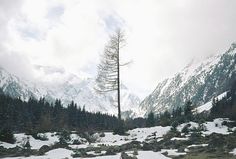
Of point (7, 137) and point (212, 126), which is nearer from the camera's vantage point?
point (7, 137)

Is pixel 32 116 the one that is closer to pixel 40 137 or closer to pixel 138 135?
pixel 138 135

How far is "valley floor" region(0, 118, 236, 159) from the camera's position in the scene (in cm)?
1883

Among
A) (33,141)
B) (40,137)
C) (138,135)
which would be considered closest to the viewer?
(33,141)

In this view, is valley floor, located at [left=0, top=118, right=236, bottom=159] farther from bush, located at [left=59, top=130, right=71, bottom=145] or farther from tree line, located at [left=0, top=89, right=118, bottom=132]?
tree line, located at [left=0, top=89, right=118, bottom=132]

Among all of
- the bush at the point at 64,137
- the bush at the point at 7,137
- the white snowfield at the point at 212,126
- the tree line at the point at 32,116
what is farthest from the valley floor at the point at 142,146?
the tree line at the point at 32,116

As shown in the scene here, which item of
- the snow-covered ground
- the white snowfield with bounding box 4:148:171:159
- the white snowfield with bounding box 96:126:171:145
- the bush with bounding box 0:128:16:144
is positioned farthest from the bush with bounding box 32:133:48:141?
the white snowfield with bounding box 4:148:171:159

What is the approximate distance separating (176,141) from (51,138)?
39.2 feet

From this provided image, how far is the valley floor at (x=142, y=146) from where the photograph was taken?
18.8 meters

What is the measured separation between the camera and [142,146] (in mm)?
23281

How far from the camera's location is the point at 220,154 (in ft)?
58.2

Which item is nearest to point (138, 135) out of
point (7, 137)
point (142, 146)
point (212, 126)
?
point (212, 126)

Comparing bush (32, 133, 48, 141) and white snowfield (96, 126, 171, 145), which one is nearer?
bush (32, 133, 48, 141)

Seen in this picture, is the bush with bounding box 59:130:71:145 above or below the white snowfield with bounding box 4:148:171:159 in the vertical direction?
above

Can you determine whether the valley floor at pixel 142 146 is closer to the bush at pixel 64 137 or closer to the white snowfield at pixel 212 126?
the white snowfield at pixel 212 126
